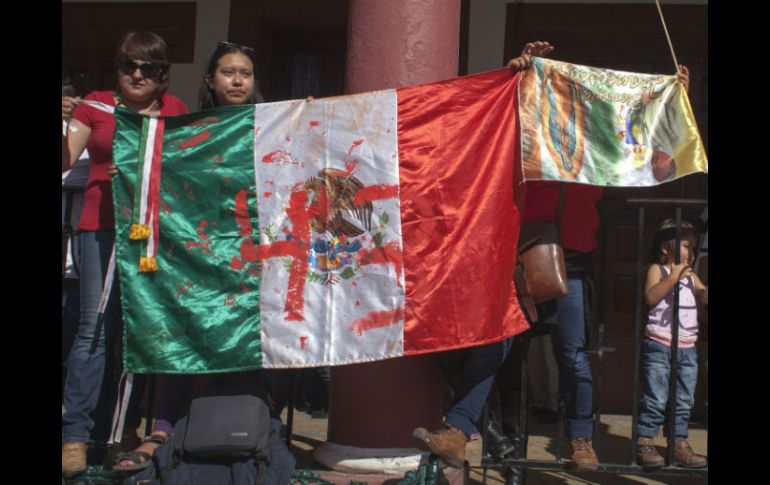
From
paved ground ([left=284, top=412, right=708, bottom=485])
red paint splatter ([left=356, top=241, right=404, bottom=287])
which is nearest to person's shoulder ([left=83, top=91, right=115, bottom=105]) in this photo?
red paint splatter ([left=356, top=241, right=404, bottom=287])

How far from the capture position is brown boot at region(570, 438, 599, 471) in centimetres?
434

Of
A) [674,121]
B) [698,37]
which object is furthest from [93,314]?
[698,37]

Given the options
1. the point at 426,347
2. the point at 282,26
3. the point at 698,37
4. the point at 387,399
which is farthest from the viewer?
the point at 282,26

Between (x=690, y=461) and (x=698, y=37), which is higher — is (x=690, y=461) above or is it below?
below

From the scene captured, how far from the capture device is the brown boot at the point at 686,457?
14.8 feet

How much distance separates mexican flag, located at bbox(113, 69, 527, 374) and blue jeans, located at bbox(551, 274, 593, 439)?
25 centimetres

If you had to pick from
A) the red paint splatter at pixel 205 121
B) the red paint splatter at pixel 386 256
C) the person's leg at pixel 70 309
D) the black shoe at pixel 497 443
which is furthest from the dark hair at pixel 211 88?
the black shoe at pixel 497 443

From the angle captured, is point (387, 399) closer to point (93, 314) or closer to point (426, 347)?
point (426, 347)

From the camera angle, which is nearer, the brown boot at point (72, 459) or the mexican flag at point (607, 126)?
the brown boot at point (72, 459)

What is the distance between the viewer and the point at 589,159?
4.48 m

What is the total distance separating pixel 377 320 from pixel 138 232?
1181 millimetres

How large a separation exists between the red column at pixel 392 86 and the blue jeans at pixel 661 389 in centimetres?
102

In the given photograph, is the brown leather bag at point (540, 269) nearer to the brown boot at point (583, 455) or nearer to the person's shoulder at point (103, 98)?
the brown boot at point (583, 455)

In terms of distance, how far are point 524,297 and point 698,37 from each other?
3728 mm
